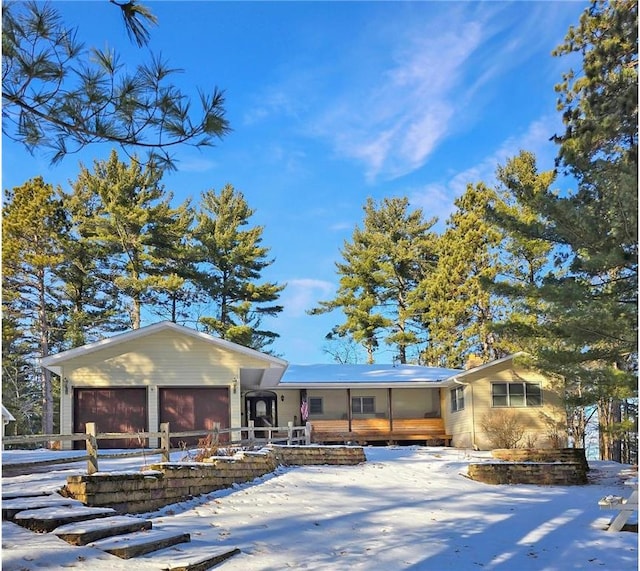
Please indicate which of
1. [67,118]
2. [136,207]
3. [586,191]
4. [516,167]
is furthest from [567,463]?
[136,207]

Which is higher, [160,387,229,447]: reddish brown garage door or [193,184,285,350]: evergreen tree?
[193,184,285,350]: evergreen tree

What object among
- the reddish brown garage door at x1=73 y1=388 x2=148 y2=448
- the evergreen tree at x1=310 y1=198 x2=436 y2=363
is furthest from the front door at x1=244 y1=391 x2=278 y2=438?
the evergreen tree at x1=310 y1=198 x2=436 y2=363

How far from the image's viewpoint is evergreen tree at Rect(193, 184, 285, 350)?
119 feet

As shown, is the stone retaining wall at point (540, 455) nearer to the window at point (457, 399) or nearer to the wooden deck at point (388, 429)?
the window at point (457, 399)

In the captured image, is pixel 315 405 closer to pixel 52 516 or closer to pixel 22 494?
pixel 22 494

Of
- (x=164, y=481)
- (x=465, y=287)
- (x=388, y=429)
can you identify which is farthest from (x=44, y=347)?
(x=164, y=481)

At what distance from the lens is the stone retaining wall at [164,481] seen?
8578 millimetres

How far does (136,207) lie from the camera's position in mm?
33656

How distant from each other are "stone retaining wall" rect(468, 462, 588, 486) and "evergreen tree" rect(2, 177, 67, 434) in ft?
63.5

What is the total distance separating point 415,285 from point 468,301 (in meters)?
8.85

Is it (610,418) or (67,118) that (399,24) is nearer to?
(67,118)

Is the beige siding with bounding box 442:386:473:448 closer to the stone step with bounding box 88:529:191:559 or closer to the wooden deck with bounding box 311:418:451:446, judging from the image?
the wooden deck with bounding box 311:418:451:446

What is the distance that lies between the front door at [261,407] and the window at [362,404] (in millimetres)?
3274

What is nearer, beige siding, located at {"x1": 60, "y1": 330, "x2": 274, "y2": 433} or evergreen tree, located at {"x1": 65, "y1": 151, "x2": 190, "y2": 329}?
beige siding, located at {"x1": 60, "y1": 330, "x2": 274, "y2": 433}
